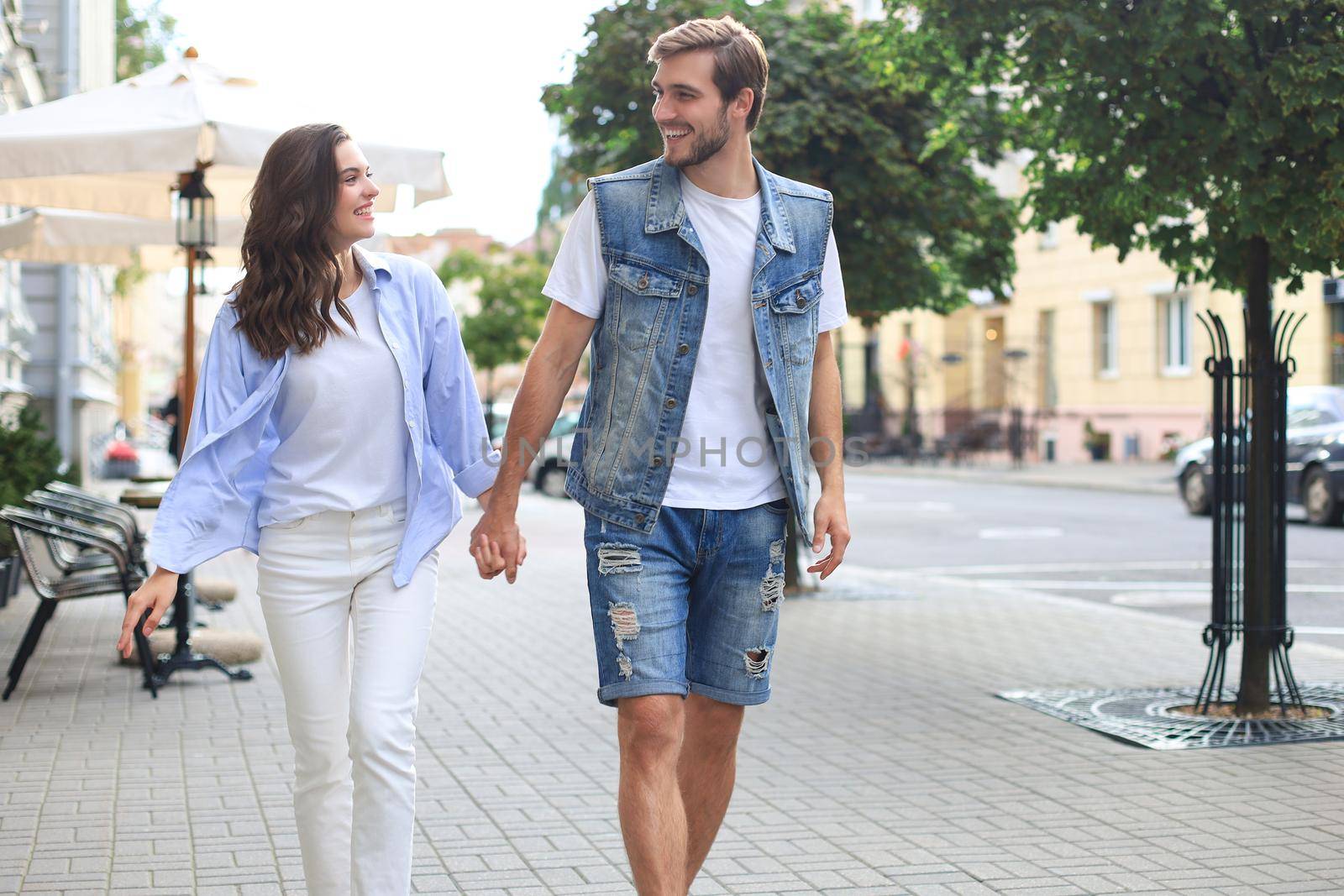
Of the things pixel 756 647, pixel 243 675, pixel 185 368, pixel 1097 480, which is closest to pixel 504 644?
pixel 243 675

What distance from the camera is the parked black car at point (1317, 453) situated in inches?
720

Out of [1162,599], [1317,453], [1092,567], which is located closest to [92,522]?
[1162,599]

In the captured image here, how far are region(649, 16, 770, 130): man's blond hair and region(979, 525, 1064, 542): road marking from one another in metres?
14.6

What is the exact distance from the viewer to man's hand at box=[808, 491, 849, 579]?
3701 millimetres

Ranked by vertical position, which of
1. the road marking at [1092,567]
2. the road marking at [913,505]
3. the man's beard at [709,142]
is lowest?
the road marking at [1092,567]

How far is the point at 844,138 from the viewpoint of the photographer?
1068 cm

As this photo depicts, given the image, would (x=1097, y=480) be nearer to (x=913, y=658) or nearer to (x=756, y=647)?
(x=913, y=658)

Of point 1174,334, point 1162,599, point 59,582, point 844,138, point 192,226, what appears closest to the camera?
→ point 59,582

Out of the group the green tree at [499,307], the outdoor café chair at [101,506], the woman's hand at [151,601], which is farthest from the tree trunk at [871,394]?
the woman's hand at [151,601]

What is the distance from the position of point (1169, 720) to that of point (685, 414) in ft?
13.7

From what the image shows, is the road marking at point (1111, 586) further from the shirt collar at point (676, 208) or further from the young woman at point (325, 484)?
the young woman at point (325, 484)

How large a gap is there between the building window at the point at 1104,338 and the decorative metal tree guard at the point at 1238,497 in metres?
31.7

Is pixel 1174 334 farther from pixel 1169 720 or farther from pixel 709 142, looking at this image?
pixel 709 142

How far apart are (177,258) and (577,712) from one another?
610 centimetres
